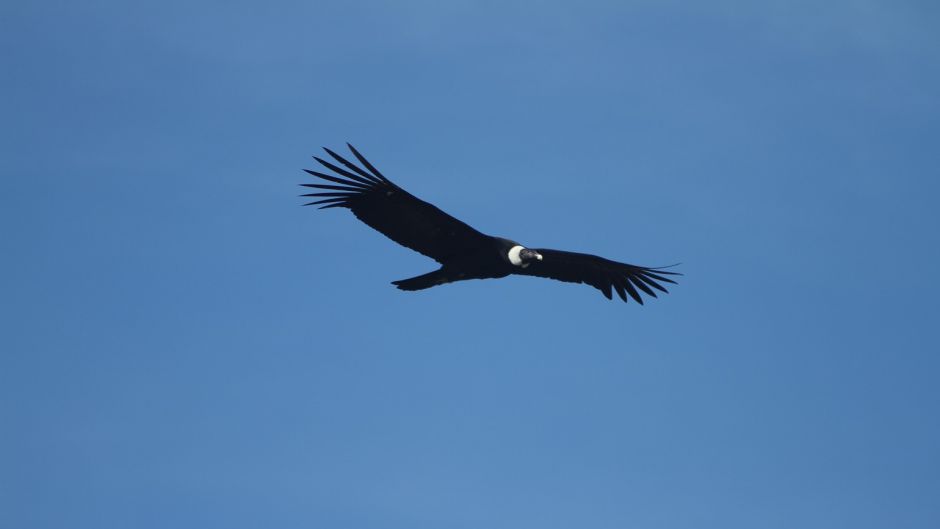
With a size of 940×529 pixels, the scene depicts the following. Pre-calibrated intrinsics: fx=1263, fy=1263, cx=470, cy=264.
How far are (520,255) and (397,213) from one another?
234cm

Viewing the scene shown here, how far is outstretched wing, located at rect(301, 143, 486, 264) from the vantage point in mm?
21422

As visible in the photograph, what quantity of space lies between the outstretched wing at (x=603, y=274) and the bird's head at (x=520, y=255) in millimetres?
1332

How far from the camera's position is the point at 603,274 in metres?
24.8

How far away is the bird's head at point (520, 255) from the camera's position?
22500mm

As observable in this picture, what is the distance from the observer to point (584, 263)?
2436 cm

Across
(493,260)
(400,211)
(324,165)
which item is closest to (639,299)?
(493,260)

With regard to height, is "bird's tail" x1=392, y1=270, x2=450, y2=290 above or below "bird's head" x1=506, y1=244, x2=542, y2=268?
below

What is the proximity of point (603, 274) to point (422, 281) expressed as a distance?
4.29 meters

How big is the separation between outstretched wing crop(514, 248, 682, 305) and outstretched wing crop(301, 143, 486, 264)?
2.32 metres

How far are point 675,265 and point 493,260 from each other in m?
3.72

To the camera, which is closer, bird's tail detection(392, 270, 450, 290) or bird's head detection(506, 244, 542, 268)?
bird's tail detection(392, 270, 450, 290)

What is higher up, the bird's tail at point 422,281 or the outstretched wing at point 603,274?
the outstretched wing at point 603,274

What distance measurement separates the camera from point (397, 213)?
22.0m

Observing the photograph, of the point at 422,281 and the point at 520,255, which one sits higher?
the point at 520,255
